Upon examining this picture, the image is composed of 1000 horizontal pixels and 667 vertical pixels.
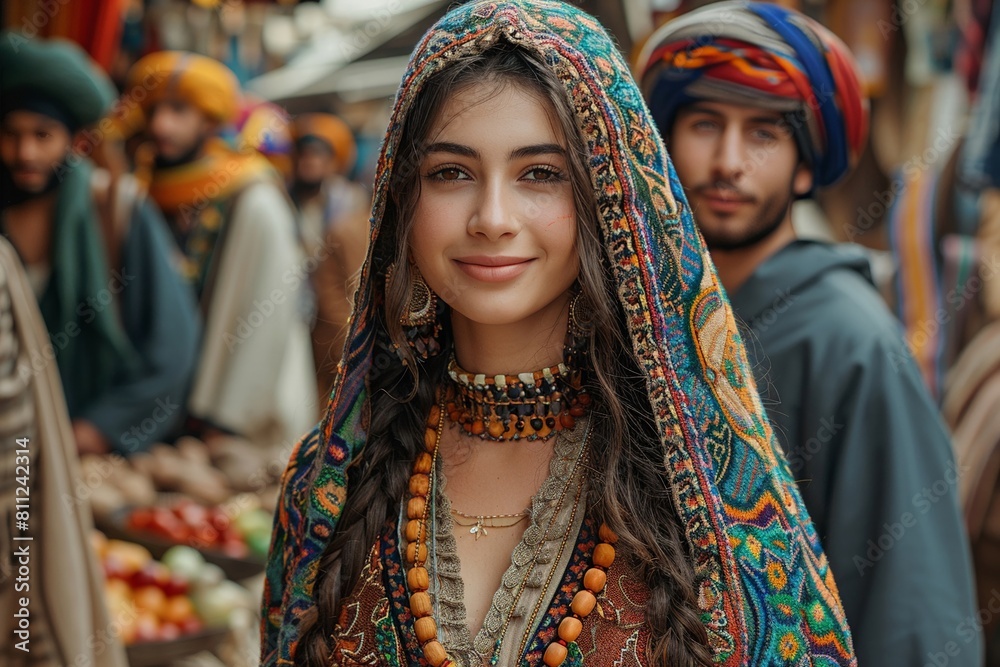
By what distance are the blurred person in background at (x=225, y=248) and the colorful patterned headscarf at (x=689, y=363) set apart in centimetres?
419

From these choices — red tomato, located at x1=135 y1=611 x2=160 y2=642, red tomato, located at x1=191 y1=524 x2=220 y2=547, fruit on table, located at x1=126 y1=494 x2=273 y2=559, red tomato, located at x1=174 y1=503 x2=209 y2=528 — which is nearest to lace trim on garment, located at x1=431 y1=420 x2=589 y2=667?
red tomato, located at x1=135 y1=611 x2=160 y2=642

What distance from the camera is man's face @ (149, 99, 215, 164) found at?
558 centimetres

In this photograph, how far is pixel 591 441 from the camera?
175cm

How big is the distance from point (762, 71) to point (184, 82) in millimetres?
4048

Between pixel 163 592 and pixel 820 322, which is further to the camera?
pixel 163 592

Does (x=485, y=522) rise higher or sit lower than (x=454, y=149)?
lower

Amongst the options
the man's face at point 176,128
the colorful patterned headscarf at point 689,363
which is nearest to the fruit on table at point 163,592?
the man's face at point 176,128

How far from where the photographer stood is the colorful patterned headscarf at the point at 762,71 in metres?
2.43

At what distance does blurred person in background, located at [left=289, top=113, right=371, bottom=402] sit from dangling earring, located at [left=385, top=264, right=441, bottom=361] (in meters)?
4.45

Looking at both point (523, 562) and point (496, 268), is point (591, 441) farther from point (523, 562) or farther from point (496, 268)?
point (496, 268)

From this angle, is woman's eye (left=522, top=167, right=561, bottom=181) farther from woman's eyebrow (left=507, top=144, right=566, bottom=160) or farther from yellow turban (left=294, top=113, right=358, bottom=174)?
yellow turban (left=294, top=113, right=358, bottom=174)

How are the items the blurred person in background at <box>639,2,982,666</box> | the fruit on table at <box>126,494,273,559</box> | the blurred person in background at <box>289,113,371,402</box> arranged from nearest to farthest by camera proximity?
the blurred person in background at <box>639,2,982,666</box> < the fruit on table at <box>126,494,273,559</box> < the blurred person in background at <box>289,113,371,402</box>

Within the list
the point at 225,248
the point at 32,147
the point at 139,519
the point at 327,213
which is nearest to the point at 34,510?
the point at 32,147

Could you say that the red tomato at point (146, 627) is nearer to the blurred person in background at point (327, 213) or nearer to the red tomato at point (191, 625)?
the red tomato at point (191, 625)
